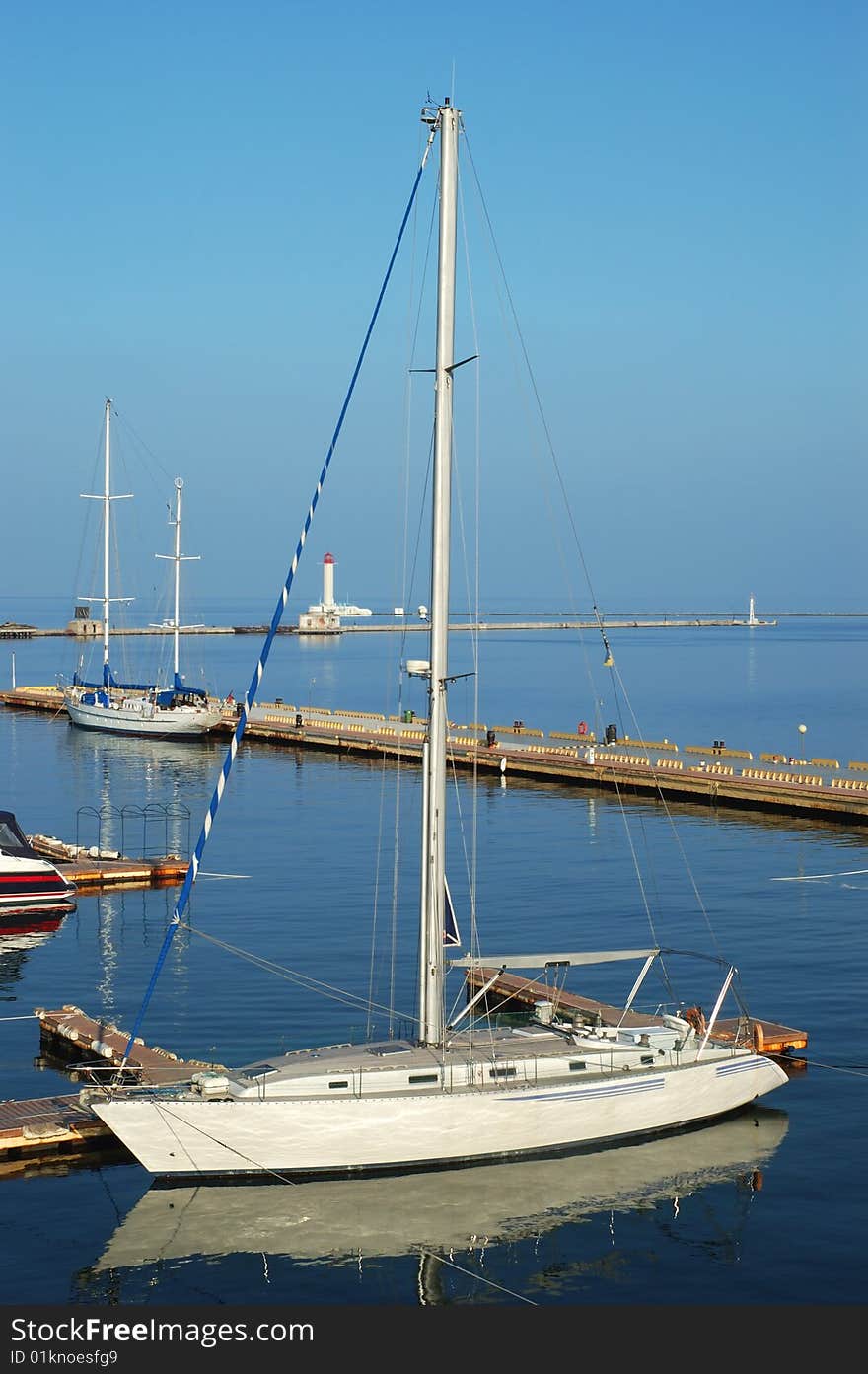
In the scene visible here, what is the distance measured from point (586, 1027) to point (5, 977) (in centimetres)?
1836

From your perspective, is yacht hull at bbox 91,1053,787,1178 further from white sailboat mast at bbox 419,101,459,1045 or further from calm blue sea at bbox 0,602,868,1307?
white sailboat mast at bbox 419,101,459,1045

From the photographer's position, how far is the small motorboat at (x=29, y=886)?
46469 millimetres

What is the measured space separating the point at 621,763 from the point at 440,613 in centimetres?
5483

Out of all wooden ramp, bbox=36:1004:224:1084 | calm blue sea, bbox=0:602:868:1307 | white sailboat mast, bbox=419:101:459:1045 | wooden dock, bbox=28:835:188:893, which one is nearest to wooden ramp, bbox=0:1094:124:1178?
calm blue sea, bbox=0:602:868:1307

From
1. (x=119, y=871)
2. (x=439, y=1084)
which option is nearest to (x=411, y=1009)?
(x=439, y=1084)

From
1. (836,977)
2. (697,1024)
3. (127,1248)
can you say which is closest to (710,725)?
(836,977)

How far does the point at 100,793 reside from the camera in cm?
7625

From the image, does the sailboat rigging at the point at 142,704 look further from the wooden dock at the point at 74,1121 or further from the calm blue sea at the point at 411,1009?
the wooden dock at the point at 74,1121

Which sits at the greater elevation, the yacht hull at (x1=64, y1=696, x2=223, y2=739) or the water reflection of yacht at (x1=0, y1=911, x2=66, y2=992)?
the yacht hull at (x1=64, y1=696, x2=223, y2=739)

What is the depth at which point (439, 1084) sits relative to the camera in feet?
83.7

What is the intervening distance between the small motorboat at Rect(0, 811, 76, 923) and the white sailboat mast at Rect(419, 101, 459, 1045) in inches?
907

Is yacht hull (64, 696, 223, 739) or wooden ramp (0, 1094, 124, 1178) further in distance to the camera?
yacht hull (64, 696, 223, 739)

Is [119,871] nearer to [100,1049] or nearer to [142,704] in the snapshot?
[100,1049]

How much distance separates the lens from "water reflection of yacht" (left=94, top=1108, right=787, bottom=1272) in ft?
76.7
